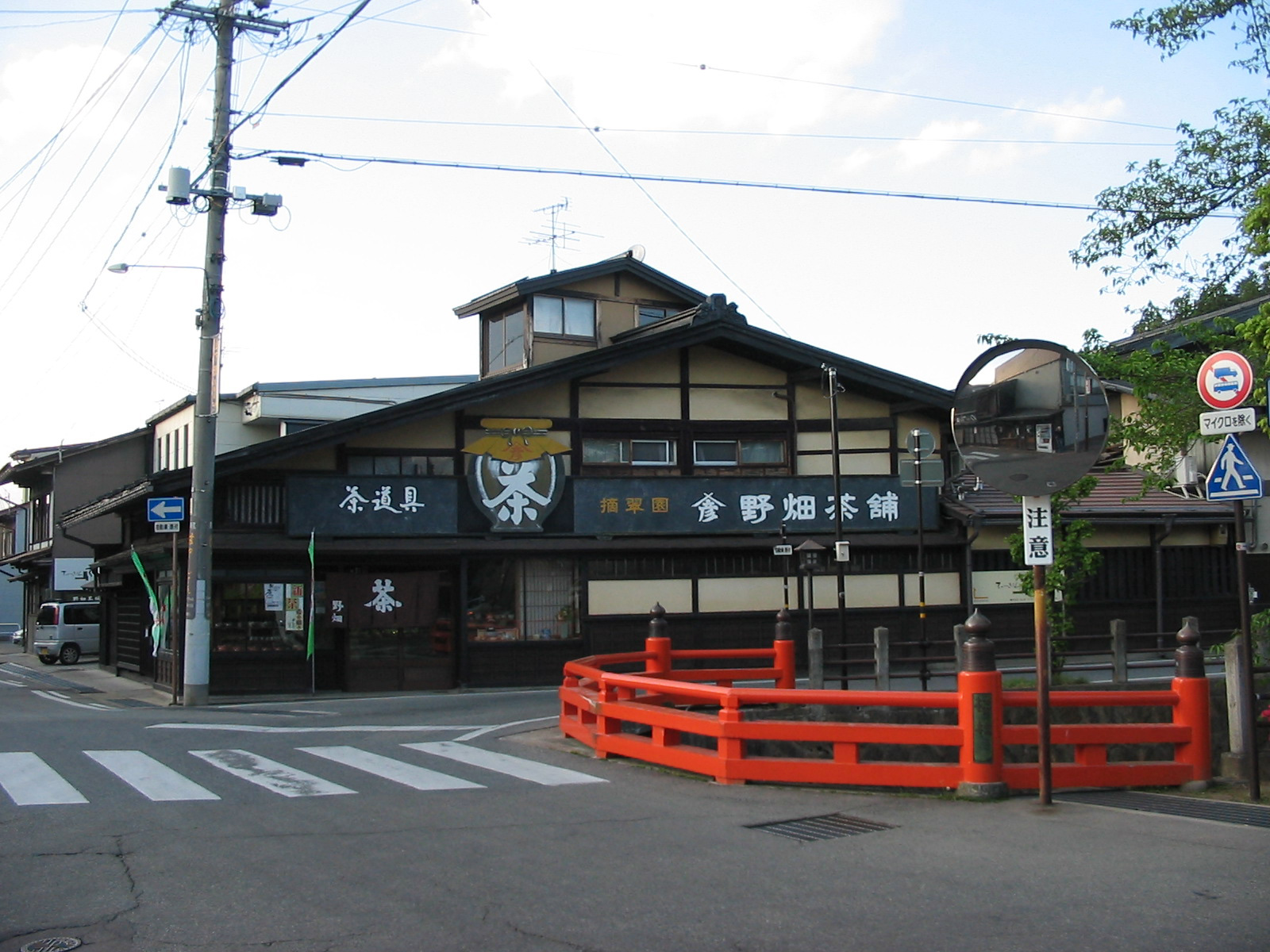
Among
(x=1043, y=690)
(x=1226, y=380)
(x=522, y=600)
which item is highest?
(x=1226, y=380)

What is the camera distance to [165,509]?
2012 cm

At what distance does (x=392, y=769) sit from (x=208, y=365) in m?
10.8

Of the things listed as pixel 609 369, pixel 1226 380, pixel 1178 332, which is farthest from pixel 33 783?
pixel 609 369

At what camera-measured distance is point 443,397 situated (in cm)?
2283

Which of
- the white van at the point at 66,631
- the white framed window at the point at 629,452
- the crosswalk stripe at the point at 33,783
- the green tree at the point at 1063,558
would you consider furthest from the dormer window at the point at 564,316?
the white van at the point at 66,631

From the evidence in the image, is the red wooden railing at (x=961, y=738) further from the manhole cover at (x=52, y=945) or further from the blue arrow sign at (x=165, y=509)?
the blue arrow sign at (x=165, y=509)

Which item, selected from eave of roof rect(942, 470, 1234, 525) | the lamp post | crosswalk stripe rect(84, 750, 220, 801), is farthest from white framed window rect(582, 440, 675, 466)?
crosswalk stripe rect(84, 750, 220, 801)

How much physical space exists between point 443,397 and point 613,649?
5979 millimetres

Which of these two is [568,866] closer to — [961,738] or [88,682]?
[961,738]

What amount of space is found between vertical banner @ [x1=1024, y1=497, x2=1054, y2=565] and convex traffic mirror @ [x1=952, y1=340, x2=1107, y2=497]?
0.50ft

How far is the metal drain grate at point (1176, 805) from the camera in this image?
8523mm

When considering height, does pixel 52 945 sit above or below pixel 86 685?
above

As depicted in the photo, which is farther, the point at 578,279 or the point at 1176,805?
the point at 578,279

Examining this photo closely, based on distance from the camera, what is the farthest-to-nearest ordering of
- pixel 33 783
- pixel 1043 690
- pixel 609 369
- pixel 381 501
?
pixel 609 369 < pixel 381 501 < pixel 33 783 < pixel 1043 690
